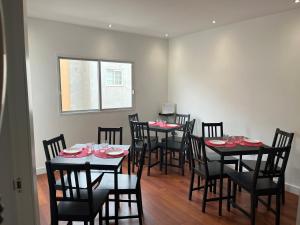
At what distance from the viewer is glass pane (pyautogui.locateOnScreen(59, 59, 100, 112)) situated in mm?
4496

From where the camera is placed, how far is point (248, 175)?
118 inches

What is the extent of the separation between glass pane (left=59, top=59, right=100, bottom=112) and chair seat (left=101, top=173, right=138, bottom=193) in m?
2.17

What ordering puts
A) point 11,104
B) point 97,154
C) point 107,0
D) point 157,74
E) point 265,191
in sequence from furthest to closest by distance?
point 157,74, point 107,0, point 97,154, point 265,191, point 11,104

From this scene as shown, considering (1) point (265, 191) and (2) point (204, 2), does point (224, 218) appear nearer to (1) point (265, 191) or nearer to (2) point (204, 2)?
(1) point (265, 191)

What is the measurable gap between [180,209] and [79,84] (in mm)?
3033

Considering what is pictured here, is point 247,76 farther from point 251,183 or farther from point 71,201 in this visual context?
point 71,201

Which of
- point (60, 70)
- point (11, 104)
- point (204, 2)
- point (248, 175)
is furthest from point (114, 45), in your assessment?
point (11, 104)

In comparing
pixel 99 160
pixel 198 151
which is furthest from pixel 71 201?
pixel 198 151

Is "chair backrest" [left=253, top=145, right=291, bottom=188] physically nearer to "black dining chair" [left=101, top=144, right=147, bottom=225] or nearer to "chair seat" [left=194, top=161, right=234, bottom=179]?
"chair seat" [left=194, top=161, right=234, bottom=179]

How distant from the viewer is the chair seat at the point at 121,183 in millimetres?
2600

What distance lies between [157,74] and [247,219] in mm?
3774

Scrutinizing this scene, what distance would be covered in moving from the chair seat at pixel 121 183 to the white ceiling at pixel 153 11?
7.53 feet

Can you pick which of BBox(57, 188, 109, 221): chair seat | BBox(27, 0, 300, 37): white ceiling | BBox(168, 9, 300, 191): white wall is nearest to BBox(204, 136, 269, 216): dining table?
BBox(168, 9, 300, 191): white wall

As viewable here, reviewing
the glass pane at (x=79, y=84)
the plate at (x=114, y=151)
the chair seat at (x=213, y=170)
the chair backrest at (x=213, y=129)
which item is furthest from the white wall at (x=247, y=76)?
the plate at (x=114, y=151)
